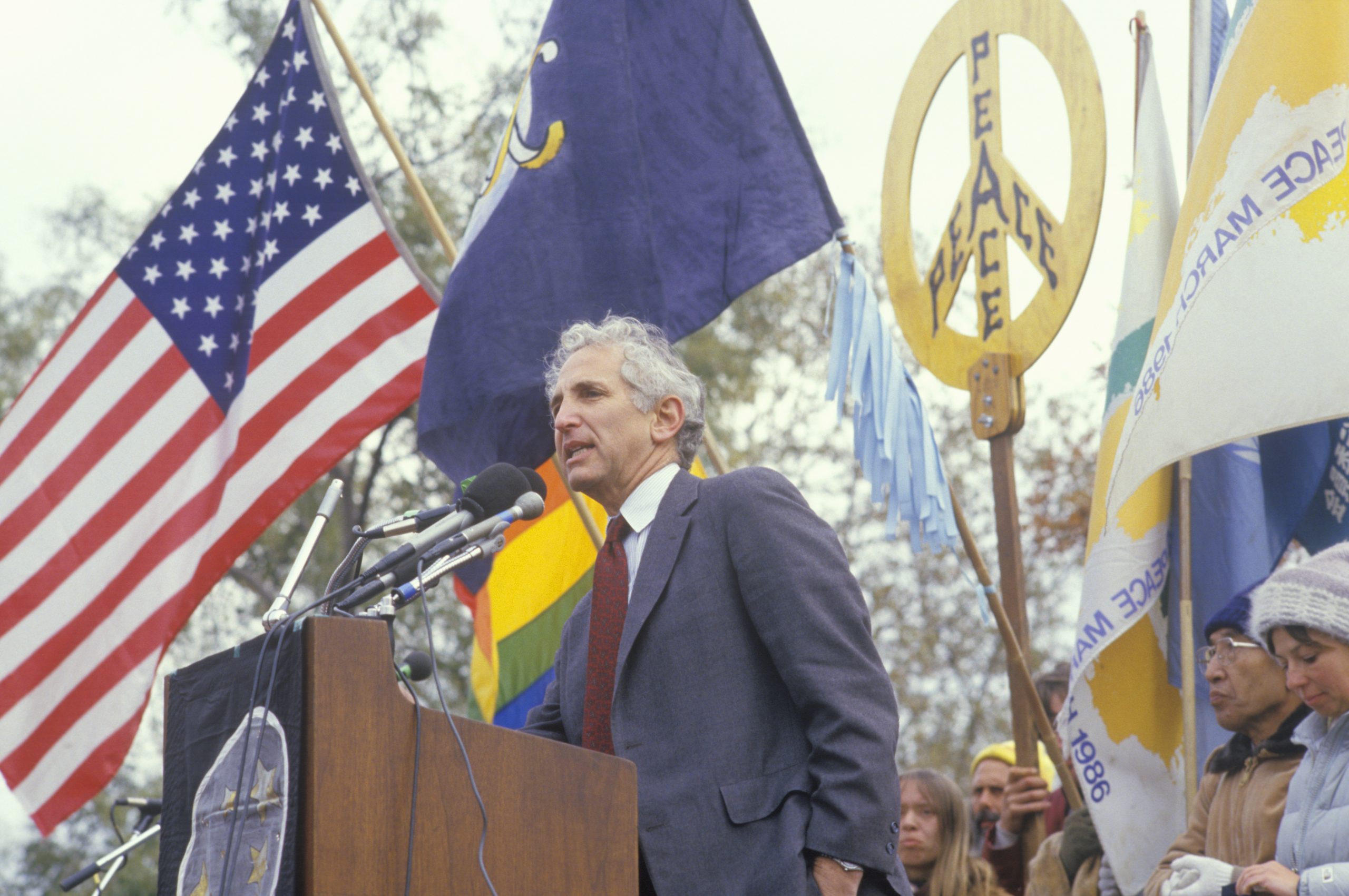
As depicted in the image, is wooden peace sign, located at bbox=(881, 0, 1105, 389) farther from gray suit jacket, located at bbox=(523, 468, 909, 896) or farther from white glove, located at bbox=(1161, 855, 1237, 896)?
gray suit jacket, located at bbox=(523, 468, 909, 896)

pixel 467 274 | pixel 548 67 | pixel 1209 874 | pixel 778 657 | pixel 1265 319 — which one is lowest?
pixel 1209 874

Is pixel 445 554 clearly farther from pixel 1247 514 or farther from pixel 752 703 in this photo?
pixel 1247 514

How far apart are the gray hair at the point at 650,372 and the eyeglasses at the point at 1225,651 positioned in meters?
1.59

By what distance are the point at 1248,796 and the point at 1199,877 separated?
0.33 m

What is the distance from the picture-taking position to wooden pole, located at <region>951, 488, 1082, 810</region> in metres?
4.70

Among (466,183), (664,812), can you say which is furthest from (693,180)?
(466,183)

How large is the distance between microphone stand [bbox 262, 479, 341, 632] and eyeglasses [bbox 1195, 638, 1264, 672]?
2.35 meters

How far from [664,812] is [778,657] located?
12.7 inches

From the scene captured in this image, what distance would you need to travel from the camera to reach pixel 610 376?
2896 mm

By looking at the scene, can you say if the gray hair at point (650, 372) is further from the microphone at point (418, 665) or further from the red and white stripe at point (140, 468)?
the red and white stripe at point (140, 468)

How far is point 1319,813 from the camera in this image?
3.12 metres

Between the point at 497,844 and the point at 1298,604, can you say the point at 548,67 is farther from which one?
the point at 497,844

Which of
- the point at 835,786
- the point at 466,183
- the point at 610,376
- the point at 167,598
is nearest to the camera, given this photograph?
the point at 835,786

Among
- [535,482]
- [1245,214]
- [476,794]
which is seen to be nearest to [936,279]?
[1245,214]
